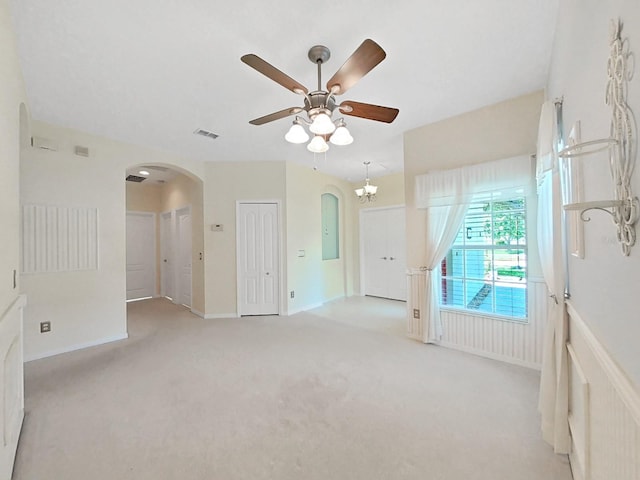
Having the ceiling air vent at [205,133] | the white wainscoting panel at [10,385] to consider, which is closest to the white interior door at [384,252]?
the ceiling air vent at [205,133]

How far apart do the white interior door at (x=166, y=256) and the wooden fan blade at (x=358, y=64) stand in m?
5.46

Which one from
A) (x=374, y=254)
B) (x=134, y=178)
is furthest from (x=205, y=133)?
(x=374, y=254)

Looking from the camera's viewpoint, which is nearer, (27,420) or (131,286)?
(27,420)

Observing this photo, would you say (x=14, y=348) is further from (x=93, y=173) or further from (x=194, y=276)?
(x=194, y=276)

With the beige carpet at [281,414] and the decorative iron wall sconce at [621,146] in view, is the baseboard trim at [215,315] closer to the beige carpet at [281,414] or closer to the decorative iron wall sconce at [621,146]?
the beige carpet at [281,414]

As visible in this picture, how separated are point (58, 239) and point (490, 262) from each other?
503 cm

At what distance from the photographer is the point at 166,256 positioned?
21.2 feet

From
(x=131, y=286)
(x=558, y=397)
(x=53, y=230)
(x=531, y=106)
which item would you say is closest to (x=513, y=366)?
(x=558, y=397)

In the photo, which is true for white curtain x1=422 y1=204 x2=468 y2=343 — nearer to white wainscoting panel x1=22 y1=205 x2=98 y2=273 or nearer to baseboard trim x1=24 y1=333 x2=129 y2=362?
baseboard trim x1=24 y1=333 x2=129 y2=362

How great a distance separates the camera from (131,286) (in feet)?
20.4

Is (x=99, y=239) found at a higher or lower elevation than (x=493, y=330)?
higher

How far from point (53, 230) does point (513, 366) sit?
5310 mm

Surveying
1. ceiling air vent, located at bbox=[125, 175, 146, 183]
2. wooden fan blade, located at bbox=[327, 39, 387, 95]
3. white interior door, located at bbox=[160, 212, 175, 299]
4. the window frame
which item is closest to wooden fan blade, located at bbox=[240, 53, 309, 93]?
wooden fan blade, located at bbox=[327, 39, 387, 95]

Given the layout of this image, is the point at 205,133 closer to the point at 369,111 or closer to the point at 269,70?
the point at 269,70
